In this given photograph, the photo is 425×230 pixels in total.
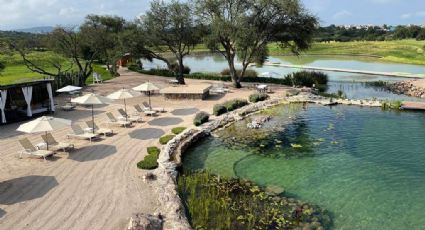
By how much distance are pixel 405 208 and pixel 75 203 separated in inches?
458

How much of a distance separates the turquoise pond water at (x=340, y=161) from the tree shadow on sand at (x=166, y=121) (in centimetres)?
349

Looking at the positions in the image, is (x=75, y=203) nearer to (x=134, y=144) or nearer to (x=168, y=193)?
(x=168, y=193)

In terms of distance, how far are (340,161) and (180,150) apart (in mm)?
7821

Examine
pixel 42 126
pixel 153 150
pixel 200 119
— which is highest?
pixel 42 126

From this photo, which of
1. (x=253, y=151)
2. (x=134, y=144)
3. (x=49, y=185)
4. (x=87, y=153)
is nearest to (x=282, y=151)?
(x=253, y=151)

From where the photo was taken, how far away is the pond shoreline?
487 inches

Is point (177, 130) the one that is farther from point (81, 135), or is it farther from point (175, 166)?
point (175, 166)

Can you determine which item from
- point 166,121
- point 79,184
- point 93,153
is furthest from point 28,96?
point 79,184

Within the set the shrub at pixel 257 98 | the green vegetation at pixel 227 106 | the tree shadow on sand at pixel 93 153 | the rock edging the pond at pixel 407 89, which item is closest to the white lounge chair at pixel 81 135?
the tree shadow on sand at pixel 93 153

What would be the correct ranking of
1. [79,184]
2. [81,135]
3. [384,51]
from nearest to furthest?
1. [79,184]
2. [81,135]
3. [384,51]

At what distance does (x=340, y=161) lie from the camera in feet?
60.2

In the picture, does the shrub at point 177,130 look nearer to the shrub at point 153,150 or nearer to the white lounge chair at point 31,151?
the shrub at point 153,150

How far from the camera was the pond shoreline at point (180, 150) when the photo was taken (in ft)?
40.6

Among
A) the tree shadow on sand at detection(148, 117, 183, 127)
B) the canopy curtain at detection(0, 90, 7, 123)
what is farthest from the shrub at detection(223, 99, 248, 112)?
the canopy curtain at detection(0, 90, 7, 123)
